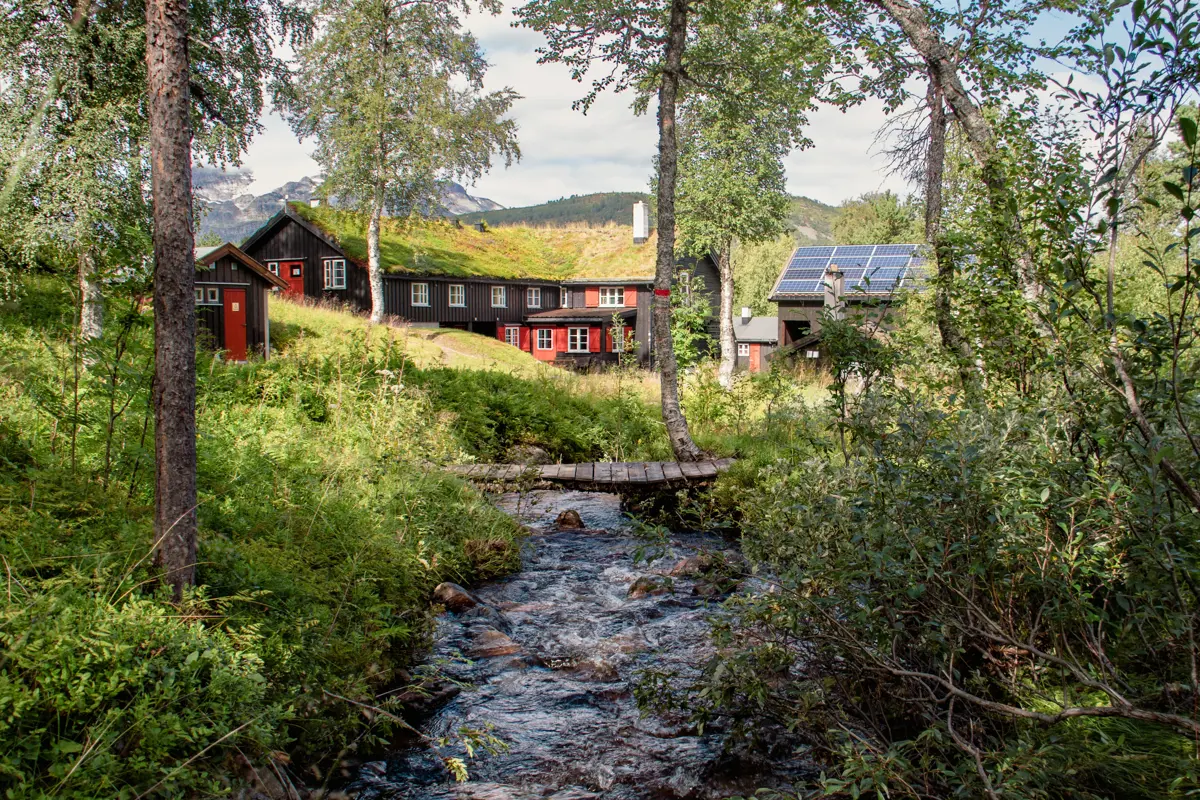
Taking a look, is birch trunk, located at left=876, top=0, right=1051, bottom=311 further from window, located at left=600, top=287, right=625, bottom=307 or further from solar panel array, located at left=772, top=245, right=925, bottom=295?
window, located at left=600, top=287, right=625, bottom=307

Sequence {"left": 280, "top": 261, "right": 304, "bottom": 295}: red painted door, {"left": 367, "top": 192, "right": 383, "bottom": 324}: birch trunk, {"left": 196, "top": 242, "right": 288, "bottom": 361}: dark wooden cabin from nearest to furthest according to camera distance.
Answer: {"left": 196, "top": 242, "right": 288, "bottom": 361}: dark wooden cabin, {"left": 367, "top": 192, "right": 383, "bottom": 324}: birch trunk, {"left": 280, "top": 261, "right": 304, "bottom": 295}: red painted door

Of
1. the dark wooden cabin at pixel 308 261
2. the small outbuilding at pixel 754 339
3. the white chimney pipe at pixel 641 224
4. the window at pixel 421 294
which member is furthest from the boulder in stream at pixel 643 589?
the white chimney pipe at pixel 641 224

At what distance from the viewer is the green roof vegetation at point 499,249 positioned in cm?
3612

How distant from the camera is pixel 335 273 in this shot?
3641 cm

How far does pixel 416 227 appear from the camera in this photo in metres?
31.1

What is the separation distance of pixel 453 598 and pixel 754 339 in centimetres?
3723

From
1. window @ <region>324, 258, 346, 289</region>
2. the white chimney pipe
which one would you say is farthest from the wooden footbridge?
the white chimney pipe

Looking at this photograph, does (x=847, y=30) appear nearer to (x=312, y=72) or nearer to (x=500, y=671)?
(x=500, y=671)

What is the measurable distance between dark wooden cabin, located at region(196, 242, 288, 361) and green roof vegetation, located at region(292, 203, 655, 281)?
7432mm

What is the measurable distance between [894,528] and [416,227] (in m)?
29.9

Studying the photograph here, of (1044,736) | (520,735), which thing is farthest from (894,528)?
(520,735)

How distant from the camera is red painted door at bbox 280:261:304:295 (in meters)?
37.1

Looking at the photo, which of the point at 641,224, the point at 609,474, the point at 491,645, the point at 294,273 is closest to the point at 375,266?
the point at 294,273

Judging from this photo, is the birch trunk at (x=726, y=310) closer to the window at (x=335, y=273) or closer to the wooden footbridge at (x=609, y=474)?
the wooden footbridge at (x=609, y=474)
